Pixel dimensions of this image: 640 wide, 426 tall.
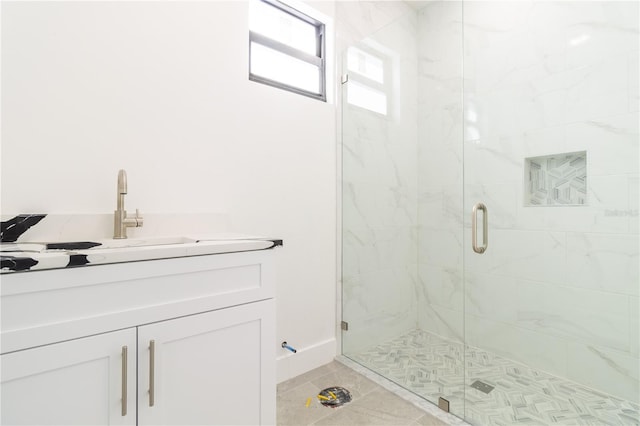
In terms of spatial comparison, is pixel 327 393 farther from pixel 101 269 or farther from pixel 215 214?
pixel 101 269

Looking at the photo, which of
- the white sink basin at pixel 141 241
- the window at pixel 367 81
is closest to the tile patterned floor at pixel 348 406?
the white sink basin at pixel 141 241

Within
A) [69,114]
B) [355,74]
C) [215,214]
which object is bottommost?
[215,214]

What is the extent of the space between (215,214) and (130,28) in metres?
0.87

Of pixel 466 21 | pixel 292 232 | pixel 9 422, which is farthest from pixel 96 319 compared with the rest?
pixel 466 21

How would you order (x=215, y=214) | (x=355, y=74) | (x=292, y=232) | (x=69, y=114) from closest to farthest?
(x=69, y=114) < (x=215, y=214) < (x=292, y=232) < (x=355, y=74)

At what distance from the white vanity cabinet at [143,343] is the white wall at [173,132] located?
0.61 metres

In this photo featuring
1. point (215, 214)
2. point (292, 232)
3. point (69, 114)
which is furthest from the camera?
point (292, 232)

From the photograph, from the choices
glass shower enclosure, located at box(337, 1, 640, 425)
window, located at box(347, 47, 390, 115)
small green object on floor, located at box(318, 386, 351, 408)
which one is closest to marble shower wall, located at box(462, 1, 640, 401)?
glass shower enclosure, located at box(337, 1, 640, 425)

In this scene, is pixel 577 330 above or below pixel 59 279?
below

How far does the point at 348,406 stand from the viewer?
1520 millimetres

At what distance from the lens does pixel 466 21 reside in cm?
193

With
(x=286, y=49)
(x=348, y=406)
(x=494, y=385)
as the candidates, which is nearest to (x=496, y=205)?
(x=494, y=385)

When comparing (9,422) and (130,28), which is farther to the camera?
(130,28)

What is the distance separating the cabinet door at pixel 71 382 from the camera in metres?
0.71
